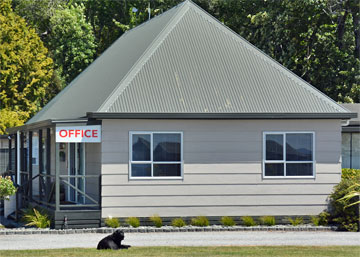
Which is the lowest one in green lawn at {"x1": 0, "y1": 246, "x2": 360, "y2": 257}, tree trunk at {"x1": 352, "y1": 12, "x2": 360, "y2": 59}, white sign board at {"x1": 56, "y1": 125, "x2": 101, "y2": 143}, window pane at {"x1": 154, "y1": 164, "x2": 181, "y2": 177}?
green lawn at {"x1": 0, "y1": 246, "x2": 360, "y2": 257}

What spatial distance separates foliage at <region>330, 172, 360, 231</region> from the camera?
76.5 feet

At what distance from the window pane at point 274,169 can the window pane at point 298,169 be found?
20 cm

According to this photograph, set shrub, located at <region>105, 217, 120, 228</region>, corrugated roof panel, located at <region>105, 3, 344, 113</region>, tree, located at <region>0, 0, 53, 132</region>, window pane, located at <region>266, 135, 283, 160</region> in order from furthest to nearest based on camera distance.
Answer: tree, located at <region>0, 0, 53, 132</region> → window pane, located at <region>266, 135, 283, 160</region> → corrugated roof panel, located at <region>105, 3, 344, 113</region> → shrub, located at <region>105, 217, 120, 228</region>

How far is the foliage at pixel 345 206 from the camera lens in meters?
23.3

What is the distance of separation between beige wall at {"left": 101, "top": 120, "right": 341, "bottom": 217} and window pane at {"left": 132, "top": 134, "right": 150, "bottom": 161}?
0.26m

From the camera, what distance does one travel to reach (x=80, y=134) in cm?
2341

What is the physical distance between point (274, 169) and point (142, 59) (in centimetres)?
549

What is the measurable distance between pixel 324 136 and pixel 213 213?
4.09 m

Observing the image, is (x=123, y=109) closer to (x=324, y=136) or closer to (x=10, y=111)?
(x=324, y=136)

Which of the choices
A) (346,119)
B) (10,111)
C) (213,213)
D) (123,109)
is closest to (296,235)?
(213,213)

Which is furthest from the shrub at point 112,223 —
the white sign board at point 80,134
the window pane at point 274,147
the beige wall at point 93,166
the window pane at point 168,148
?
the window pane at point 274,147

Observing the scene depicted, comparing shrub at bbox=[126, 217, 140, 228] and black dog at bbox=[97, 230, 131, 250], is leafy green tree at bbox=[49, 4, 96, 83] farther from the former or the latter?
black dog at bbox=[97, 230, 131, 250]

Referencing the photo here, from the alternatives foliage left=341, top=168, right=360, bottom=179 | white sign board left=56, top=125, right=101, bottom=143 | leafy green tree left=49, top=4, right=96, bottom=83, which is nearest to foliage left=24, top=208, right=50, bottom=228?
white sign board left=56, top=125, right=101, bottom=143

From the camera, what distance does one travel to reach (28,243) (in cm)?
2048
